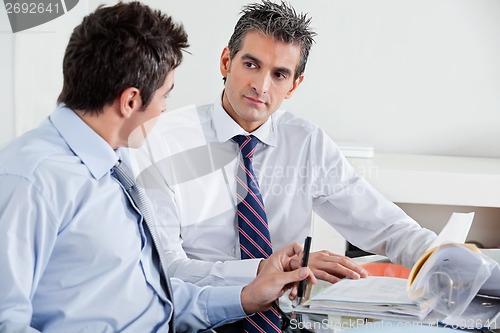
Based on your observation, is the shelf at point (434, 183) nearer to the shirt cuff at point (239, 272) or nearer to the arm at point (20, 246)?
the shirt cuff at point (239, 272)

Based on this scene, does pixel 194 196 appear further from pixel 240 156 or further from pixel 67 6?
pixel 67 6

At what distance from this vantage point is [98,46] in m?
1.14

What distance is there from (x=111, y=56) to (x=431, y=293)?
2.21 feet

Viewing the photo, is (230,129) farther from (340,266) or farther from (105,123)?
(105,123)

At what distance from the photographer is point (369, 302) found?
118 centimetres

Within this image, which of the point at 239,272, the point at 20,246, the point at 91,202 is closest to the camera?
the point at 20,246

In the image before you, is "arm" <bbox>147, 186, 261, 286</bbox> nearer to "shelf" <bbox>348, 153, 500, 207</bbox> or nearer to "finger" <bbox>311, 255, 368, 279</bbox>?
"finger" <bbox>311, 255, 368, 279</bbox>

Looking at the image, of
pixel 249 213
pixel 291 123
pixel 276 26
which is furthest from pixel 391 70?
→ pixel 249 213

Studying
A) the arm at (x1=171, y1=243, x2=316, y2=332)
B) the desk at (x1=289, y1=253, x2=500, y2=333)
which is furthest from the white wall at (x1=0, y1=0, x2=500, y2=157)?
the desk at (x1=289, y1=253, x2=500, y2=333)

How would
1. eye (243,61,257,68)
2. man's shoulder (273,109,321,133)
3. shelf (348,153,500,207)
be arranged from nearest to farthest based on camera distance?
eye (243,61,257,68) → man's shoulder (273,109,321,133) → shelf (348,153,500,207)

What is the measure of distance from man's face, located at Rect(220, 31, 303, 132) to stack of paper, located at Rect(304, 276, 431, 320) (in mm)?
614

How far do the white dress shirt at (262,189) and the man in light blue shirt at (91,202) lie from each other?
0.44 metres

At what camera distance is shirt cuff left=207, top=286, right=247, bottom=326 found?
1347mm

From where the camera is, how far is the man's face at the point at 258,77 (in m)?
1.76
